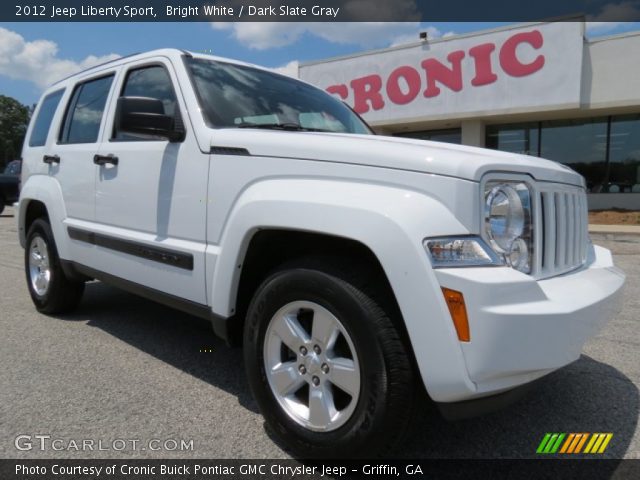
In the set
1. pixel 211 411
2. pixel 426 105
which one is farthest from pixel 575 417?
pixel 426 105

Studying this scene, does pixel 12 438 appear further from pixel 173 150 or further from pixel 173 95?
pixel 173 95

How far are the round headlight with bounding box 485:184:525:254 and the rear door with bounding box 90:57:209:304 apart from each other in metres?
1.42

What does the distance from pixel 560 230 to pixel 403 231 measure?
862 mm

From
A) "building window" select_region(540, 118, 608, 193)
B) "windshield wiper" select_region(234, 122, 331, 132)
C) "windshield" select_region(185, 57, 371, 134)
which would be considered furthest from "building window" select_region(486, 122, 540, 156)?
"windshield wiper" select_region(234, 122, 331, 132)

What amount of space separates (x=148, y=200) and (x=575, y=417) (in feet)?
8.58

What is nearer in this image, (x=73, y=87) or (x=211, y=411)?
(x=211, y=411)

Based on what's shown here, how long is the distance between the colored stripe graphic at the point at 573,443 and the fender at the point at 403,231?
2.95 ft

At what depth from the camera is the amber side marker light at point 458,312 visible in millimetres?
1664

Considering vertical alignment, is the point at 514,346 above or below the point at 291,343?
above

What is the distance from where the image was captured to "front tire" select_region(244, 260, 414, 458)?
6.03 ft

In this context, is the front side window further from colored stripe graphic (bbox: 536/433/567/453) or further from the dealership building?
the dealership building

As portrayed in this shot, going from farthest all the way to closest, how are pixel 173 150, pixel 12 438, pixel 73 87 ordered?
pixel 73 87 < pixel 173 150 < pixel 12 438

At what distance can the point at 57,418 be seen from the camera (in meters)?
2.51

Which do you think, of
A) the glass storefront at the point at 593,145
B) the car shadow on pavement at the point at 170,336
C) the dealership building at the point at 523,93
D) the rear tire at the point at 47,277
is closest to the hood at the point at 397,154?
the car shadow on pavement at the point at 170,336
